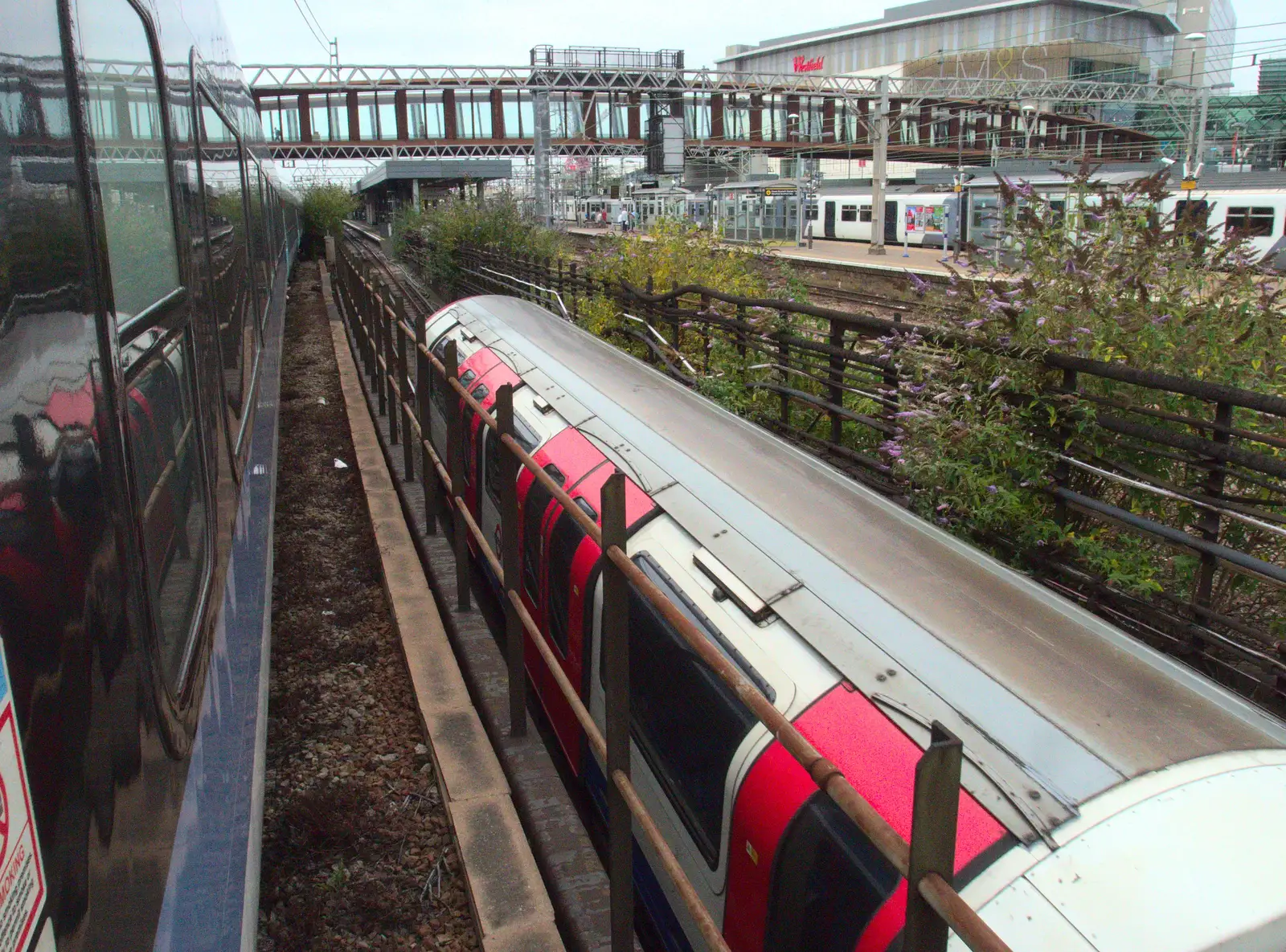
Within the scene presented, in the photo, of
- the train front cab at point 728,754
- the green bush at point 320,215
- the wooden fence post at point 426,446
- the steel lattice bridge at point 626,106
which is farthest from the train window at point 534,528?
the green bush at point 320,215

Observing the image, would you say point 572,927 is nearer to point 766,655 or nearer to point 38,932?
point 766,655

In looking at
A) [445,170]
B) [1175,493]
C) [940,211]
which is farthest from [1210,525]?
[445,170]

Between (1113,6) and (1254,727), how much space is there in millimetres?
85604

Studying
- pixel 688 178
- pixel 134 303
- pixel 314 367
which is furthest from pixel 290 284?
pixel 688 178

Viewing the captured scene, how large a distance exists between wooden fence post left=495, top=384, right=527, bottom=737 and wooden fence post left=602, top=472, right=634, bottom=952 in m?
1.23

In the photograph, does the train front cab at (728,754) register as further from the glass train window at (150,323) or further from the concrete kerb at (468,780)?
the glass train window at (150,323)

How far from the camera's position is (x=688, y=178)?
63219 mm

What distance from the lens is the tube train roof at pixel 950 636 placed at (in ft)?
6.74

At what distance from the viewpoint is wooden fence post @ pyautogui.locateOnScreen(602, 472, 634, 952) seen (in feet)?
8.13

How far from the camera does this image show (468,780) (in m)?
3.83

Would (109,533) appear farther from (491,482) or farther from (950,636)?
(491,482)

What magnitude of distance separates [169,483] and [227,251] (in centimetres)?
319

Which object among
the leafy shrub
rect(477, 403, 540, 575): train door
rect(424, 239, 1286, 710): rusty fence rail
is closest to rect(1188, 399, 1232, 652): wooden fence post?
rect(424, 239, 1286, 710): rusty fence rail

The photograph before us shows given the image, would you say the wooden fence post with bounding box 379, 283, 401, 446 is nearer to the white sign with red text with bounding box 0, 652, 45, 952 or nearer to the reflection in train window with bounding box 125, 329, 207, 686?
the reflection in train window with bounding box 125, 329, 207, 686
